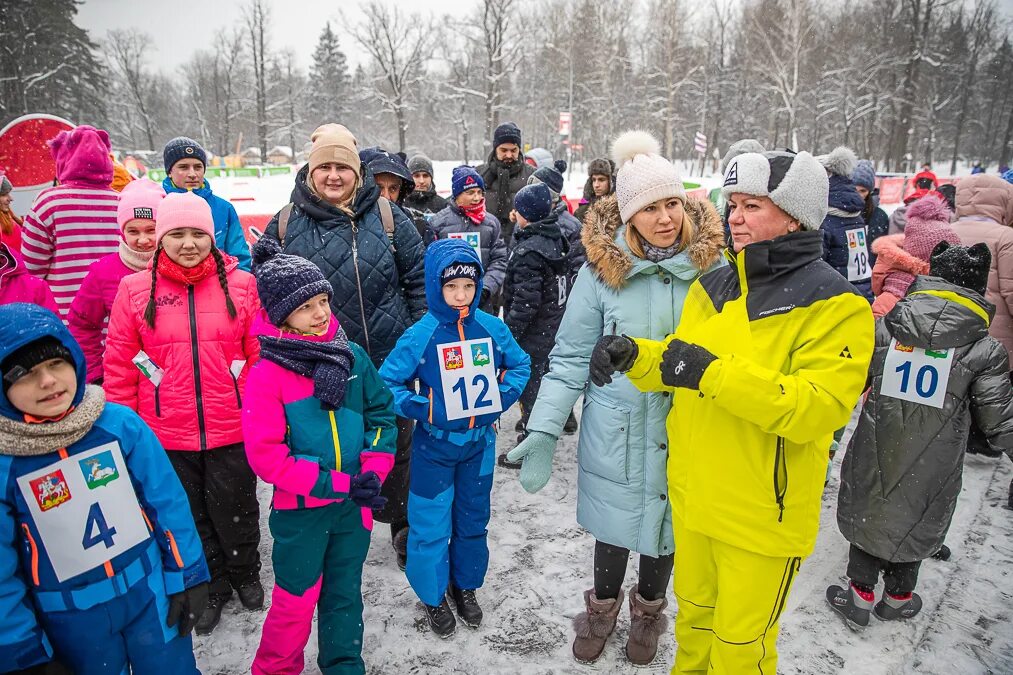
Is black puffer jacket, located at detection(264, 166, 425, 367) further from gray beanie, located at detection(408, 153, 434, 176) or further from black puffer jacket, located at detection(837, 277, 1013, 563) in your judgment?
gray beanie, located at detection(408, 153, 434, 176)

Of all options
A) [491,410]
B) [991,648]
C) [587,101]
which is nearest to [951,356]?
[991,648]

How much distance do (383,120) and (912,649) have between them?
202 feet

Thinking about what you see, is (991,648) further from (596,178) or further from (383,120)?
(383,120)

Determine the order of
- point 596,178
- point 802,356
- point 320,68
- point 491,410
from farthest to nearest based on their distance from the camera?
point 320,68 < point 596,178 < point 491,410 < point 802,356

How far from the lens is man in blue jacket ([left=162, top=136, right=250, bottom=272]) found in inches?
149

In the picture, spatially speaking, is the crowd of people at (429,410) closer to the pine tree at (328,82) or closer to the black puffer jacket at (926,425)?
the black puffer jacket at (926,425)

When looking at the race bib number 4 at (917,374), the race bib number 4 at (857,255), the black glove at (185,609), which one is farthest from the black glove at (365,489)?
the race bib number 4 at (857,255)

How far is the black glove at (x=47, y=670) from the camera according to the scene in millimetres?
1776

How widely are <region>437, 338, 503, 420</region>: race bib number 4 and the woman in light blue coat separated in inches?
15.1

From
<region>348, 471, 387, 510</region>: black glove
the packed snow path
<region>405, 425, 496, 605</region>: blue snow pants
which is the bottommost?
the packed snow path

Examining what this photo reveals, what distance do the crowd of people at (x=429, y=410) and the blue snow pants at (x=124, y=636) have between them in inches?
0.4

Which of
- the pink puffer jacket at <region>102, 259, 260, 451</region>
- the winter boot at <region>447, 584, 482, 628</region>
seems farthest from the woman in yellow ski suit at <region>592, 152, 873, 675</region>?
the pink puffer jacket at <region>102, 259, 260, 451</region>

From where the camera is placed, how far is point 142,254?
3131 mm

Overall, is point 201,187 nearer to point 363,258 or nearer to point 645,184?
point 363,258
